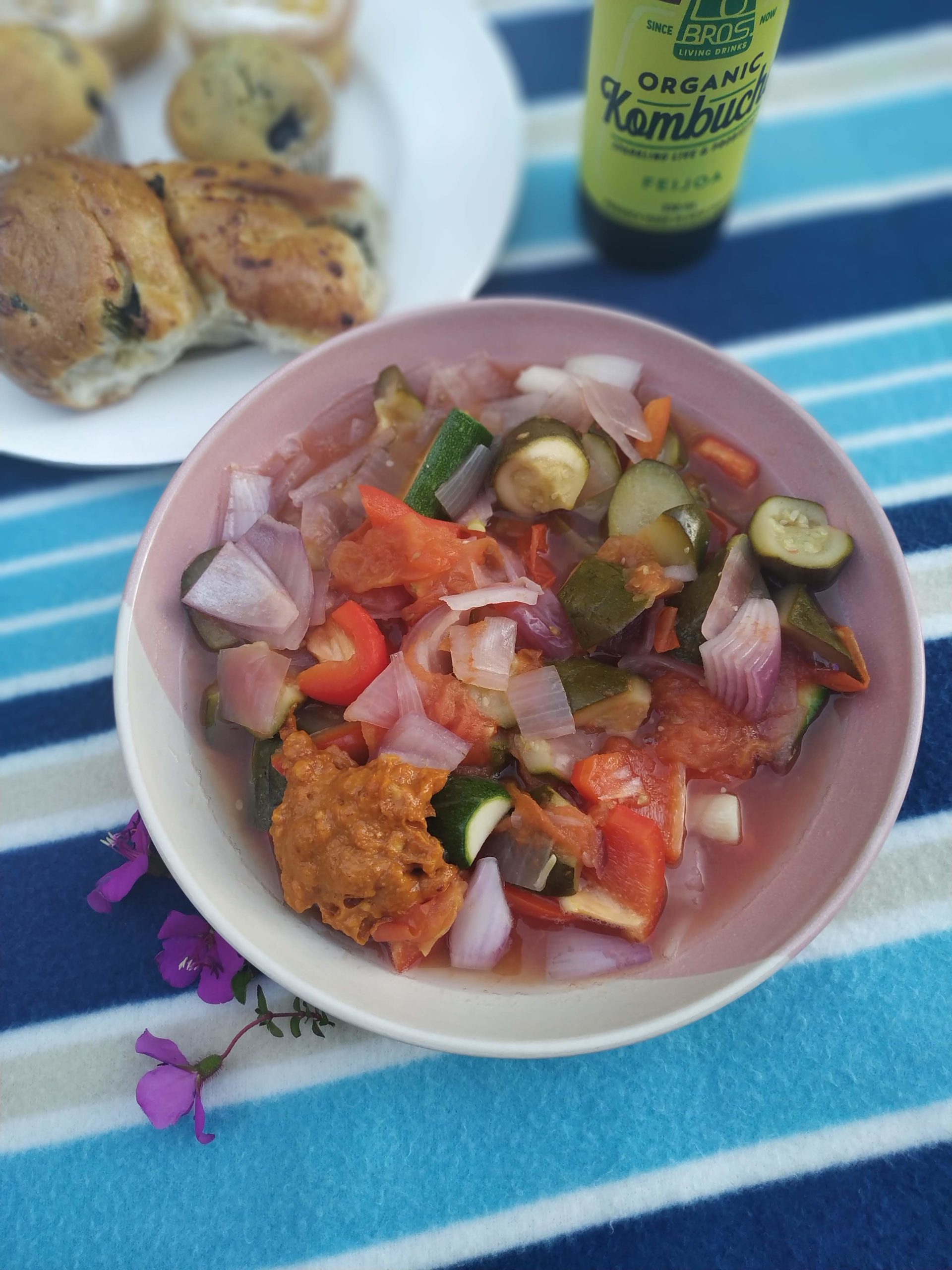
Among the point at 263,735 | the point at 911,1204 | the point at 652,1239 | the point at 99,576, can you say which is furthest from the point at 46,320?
the point at 911,1204

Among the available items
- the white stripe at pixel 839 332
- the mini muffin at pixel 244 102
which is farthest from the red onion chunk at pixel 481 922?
the mini muffin at pixel 244 102

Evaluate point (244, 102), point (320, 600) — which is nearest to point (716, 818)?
point (320, 600)

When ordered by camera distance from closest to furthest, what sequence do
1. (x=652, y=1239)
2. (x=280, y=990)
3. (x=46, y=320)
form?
(x=652, y=1239)
(x=280, y=990)
(x=46, y=320)

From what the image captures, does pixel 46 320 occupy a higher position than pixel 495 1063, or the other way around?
pixel 46 320

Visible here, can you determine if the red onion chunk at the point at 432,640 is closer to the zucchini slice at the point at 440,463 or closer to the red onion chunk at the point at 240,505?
the zucchini slice at the point at 440,463

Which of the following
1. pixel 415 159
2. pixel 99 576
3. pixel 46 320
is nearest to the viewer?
pixel 46 320

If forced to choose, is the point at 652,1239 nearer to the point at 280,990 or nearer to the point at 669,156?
the point at 280,990

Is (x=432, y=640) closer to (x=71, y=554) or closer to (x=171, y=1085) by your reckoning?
(x=171, y=1085)

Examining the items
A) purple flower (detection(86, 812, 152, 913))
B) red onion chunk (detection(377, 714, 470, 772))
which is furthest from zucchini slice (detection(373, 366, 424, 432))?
purple flower (detection(86, 812, 152, 913))
